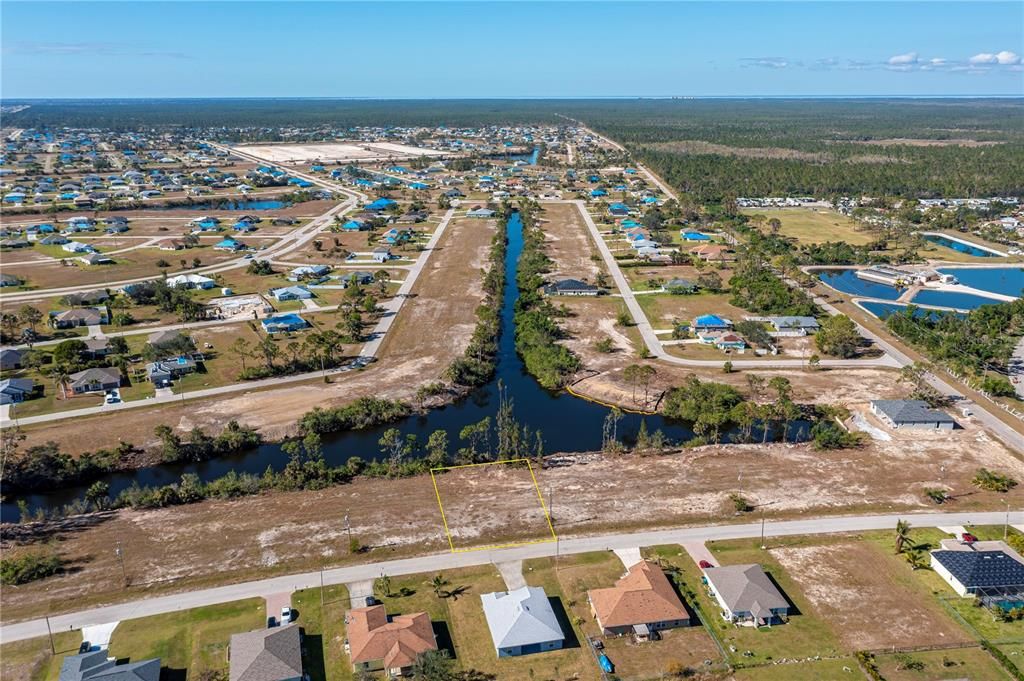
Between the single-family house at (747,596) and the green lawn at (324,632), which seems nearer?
the green lawn at (324,632)

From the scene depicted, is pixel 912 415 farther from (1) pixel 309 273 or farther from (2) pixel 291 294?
(1) pixel 309 273

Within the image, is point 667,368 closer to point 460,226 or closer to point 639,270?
point 639,270

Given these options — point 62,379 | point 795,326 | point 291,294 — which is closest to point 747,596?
point 795,326

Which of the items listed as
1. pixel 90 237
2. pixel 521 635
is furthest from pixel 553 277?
pixel 90 237

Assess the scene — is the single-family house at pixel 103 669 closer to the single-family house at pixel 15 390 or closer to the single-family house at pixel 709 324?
the single-family house at pixel 15 390

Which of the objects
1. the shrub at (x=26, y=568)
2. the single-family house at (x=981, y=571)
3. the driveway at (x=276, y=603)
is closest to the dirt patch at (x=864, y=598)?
the single-family house at (x=981, y=571)
